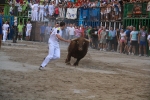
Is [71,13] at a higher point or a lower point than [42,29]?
higher

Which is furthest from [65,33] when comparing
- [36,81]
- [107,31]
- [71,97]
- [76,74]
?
[71,97]

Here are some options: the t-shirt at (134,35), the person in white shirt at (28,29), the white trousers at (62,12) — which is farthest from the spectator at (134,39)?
the person in white shirt at (28,29)

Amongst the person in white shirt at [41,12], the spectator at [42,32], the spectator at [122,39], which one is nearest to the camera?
the spectator at [122,39]

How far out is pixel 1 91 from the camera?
31.8 feet

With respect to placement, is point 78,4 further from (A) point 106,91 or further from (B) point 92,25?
(A) point 106,91

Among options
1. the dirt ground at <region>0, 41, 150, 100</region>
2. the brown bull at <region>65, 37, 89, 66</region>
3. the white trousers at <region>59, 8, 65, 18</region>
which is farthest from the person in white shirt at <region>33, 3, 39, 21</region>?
the dirt ground at <region>0, 41, 150, 100</region>

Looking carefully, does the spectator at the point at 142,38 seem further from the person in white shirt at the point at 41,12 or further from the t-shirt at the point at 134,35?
the person in white shirt at the point at 41,12

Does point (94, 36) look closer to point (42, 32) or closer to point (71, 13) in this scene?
point (71, 13)

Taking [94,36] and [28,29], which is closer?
[94,36]

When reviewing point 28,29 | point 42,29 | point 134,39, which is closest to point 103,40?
point 134,39

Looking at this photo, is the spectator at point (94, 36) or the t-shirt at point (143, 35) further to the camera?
the spectator at point (94, 36)

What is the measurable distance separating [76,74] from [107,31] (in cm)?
1644

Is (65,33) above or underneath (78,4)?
underneath

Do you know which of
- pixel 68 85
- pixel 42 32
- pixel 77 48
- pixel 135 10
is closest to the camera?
pixel 68 85
